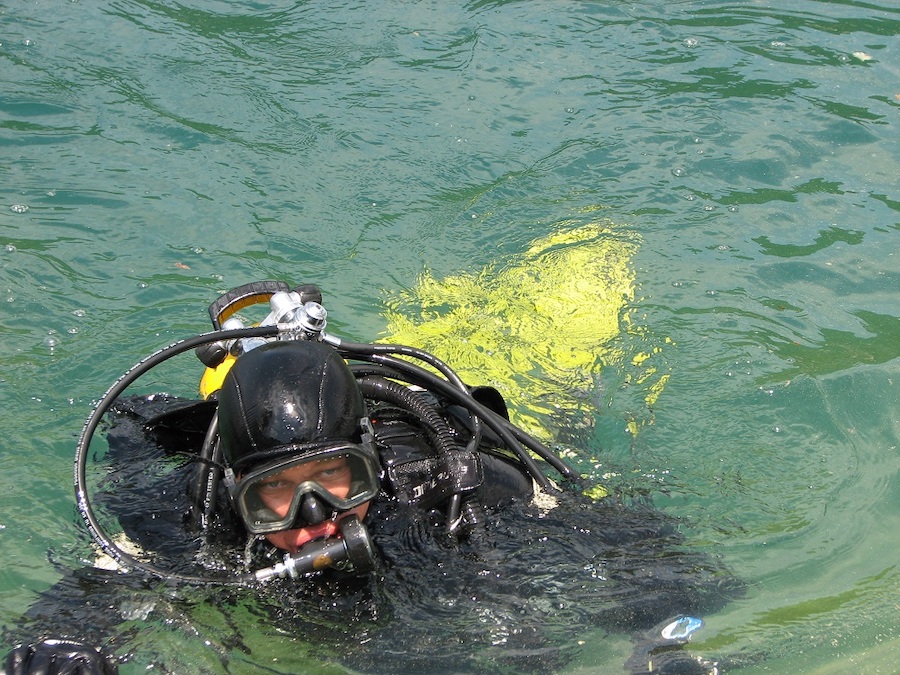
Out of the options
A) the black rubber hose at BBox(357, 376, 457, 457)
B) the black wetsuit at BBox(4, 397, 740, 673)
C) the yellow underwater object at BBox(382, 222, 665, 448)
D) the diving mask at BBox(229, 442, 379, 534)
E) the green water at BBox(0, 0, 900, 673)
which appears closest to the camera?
the diving mask at BBox(229, 442, 379, 534)

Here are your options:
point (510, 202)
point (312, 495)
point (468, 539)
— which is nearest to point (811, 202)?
point (510, 202)

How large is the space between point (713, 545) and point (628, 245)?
217 cm

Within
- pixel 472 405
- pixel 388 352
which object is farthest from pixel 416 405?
pixel 388 352

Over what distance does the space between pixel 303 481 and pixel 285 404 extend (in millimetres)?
237

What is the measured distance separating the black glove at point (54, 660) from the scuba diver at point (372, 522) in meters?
0.03

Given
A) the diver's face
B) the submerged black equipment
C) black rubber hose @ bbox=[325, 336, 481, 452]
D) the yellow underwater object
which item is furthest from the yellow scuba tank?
the yellow underwater object

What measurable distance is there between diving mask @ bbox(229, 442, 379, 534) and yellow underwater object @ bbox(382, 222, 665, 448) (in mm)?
1508

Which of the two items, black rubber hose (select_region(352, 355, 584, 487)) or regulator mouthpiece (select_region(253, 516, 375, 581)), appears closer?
regulator mouthpiece (select_region(253, 516, 375, 581))

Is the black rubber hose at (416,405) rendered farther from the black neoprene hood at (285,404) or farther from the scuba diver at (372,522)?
the black neoprene hood at (285,404)

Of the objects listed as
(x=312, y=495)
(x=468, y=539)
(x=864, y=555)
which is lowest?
(x=864, y=555)

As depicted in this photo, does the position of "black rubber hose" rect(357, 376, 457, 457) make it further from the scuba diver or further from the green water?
the green water

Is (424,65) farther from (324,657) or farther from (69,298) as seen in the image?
(324,657)

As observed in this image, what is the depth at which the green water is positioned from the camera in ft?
11.9

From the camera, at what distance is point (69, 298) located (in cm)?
472
